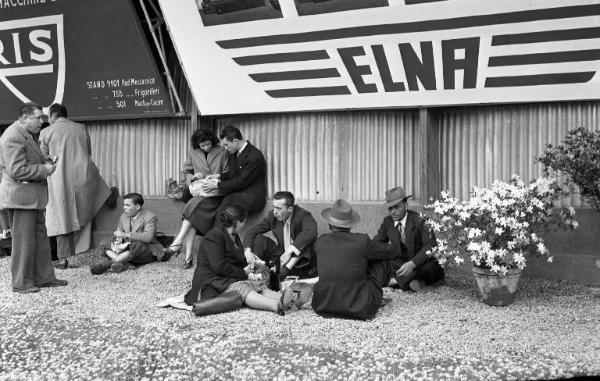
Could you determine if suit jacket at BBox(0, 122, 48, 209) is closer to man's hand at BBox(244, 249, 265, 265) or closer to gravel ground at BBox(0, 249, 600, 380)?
gravel ground at BBox(0, 249, 600, 380)

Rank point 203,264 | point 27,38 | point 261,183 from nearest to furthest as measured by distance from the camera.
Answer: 1. point 203,264
2. point 261,183
3. point 27,38

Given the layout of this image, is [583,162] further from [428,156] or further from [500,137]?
[428,156]

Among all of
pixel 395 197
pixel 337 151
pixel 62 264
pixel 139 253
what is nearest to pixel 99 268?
pixel 139 253

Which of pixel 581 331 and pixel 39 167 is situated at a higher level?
pixel 39 167

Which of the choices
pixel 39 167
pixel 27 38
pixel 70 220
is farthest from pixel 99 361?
pixel 27 38

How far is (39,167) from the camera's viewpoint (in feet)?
22.4

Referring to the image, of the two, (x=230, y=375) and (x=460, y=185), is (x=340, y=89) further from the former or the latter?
(x=230, y=375)

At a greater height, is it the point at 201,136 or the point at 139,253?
the point at 201,136

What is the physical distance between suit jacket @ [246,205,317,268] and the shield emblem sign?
371 centimetres

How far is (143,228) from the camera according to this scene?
820 cm

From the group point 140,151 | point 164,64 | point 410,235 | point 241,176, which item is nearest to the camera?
point 410,235

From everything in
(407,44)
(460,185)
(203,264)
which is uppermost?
(407,44)

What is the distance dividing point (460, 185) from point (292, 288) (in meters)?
2.43

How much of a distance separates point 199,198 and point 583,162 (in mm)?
4214
